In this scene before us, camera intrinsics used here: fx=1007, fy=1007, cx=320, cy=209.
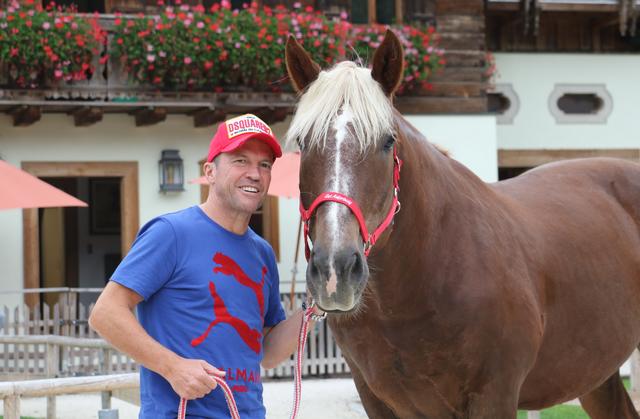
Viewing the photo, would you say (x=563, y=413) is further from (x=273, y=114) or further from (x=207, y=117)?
(x=207, y=117)

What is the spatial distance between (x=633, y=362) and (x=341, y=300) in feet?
18.8

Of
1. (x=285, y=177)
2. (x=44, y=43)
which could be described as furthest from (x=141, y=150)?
(x=285, y=177)

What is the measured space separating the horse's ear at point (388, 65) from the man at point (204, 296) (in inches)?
15.9

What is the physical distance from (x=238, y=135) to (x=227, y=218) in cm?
25

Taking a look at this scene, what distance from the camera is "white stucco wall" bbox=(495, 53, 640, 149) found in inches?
583

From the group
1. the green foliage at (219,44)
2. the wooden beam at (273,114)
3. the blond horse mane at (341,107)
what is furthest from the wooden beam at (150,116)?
the blond horse mane at (341,107)

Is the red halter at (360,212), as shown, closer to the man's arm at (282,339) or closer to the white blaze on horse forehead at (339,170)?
the white blaze on horse forehead at (339,170)

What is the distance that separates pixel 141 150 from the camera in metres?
13.0

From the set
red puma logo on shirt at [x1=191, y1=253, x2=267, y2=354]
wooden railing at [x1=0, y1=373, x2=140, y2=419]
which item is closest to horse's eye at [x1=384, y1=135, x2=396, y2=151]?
red puma logo on shirt at [x1=191, y1=253, x2=267, y2=354]

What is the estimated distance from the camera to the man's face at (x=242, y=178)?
2885 millimetres

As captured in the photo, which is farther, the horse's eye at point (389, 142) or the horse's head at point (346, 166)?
the horse's eye at point (389, 142)

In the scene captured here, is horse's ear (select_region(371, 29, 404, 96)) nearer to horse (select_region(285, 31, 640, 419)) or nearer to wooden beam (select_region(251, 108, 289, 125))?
horse (select_region(285, 31, 640, 419))

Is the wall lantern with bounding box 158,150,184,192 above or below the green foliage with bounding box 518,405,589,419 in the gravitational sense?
above

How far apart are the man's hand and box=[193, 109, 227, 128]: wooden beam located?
32.8 feet
